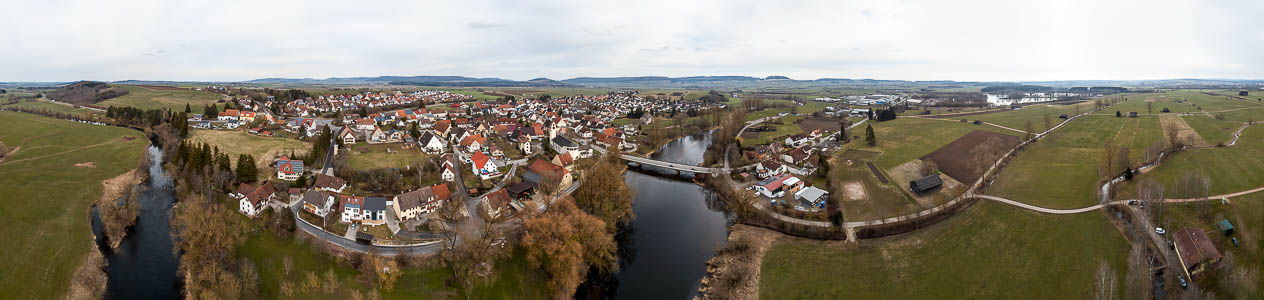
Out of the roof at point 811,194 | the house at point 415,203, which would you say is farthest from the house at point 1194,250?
the house at point 415,203

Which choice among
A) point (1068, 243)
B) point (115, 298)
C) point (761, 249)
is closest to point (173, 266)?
point (115, 298)

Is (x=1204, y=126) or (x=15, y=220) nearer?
(x=15, y=220)

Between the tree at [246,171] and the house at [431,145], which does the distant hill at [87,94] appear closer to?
the house at [431,145]

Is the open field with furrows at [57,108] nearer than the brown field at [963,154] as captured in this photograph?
No

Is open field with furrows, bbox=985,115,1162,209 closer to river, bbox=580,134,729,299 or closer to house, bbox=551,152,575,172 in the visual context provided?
river, bbox=580,134,729,299

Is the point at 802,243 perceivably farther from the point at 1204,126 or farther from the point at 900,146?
the point at 1204,126

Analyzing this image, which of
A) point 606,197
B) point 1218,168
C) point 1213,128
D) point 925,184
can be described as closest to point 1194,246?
point 925,184
